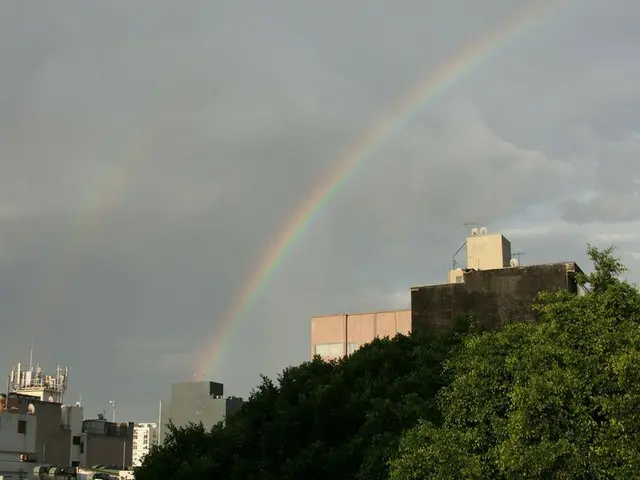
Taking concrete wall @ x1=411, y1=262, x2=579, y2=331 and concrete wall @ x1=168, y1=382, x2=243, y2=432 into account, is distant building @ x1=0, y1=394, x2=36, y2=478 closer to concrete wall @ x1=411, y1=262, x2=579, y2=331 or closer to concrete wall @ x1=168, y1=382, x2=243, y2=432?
concrete wall @ x1=168, y1=382, x2=243, y2=432

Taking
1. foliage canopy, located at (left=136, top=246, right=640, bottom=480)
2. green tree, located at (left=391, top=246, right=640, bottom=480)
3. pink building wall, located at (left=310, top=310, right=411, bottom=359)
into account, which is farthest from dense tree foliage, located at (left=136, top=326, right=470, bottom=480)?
pink building wall, located at (left=310, top=310, right=411, bottom=359)

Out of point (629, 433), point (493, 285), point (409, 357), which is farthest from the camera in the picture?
point (493, 285)

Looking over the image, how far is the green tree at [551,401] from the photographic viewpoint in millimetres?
→ 17281

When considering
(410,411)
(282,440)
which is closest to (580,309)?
(410,411)

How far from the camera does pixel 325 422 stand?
79.8 feet

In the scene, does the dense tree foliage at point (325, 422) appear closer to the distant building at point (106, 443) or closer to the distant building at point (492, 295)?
the distant building at point (492, 295)

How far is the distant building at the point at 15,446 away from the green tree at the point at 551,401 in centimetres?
5825

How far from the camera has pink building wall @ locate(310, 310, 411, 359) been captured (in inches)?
2425

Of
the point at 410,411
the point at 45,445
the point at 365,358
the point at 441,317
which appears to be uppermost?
the point at 441,317

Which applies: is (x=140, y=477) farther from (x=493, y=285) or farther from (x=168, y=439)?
(x=493, y=285)

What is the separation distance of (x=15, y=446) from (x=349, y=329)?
33162mm

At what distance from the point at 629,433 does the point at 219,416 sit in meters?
65.0

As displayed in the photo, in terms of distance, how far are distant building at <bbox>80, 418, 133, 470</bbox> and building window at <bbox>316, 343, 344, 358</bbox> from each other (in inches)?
1428

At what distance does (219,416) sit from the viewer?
7831cm
